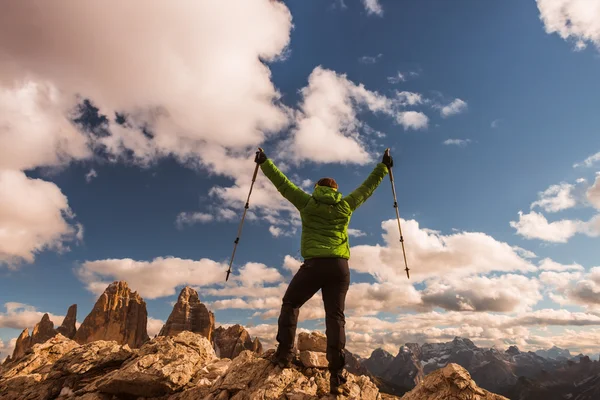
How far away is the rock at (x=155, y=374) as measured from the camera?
1064cm

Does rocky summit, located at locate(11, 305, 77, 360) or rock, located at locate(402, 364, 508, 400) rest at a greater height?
rocky summit, located at locate(11, 305, 77, 360)

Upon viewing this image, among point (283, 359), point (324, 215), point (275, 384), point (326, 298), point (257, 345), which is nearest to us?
point (275, 384)

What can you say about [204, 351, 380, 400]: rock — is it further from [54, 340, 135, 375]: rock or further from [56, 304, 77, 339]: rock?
[56, 304, 77, 339]: rock

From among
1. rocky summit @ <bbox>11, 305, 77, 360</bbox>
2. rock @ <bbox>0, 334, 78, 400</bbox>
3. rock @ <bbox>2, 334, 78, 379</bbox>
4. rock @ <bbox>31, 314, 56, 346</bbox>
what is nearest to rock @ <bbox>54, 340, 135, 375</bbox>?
rock @ <bbox>0, 334, 78, 400</bbox>

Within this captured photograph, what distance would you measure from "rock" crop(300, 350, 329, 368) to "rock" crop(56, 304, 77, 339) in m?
202

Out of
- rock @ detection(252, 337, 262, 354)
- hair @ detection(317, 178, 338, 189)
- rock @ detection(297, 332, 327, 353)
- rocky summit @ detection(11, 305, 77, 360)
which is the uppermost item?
rocky summit @ detection(11, 305, 77, 360)

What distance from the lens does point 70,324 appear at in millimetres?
171375

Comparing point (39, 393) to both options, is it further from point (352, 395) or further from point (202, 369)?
point (352, 395)

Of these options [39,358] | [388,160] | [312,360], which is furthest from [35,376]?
[388,160]

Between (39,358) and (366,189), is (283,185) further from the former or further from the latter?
(39,358)

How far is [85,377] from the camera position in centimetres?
1313

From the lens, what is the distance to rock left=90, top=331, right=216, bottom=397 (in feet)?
34.9

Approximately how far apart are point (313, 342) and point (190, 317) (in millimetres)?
197287

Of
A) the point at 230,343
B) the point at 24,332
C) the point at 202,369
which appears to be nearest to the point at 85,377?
the point at 202,369
